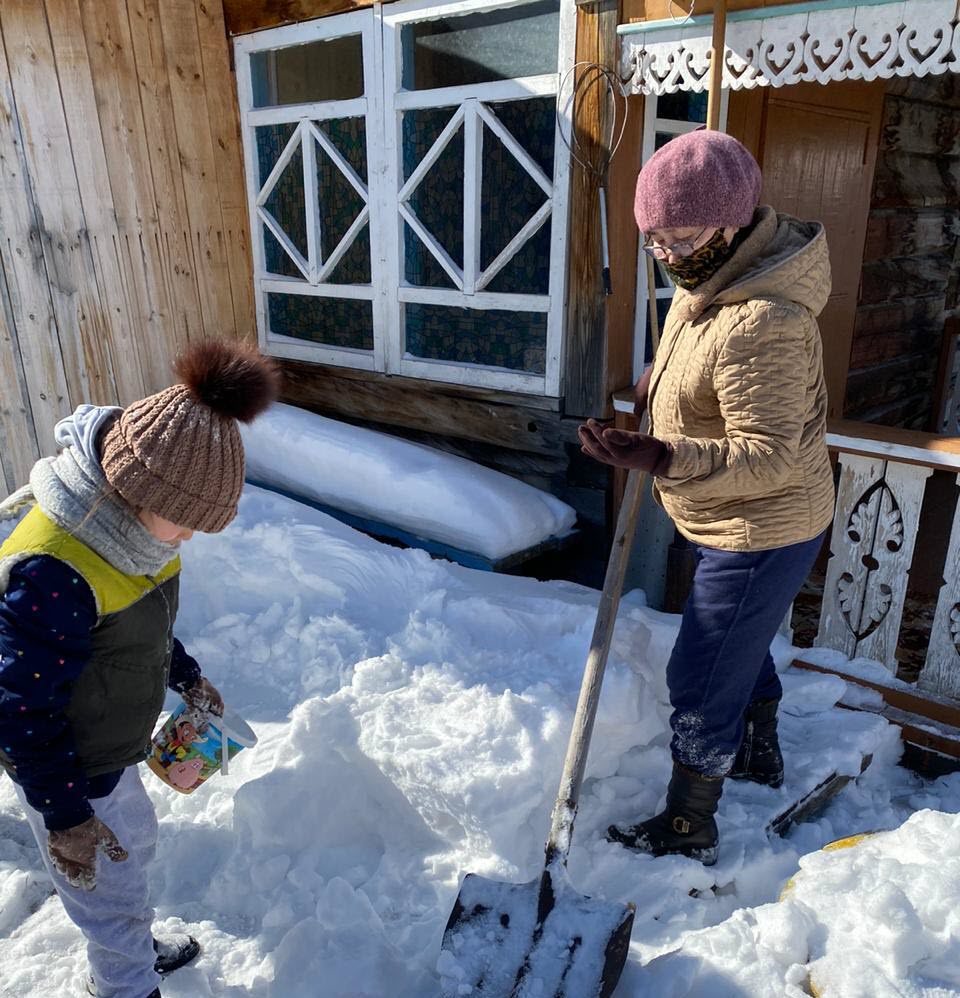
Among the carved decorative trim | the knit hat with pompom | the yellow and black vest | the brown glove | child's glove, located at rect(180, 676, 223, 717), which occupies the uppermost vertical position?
the carved decorative trim

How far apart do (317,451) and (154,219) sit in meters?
1.70

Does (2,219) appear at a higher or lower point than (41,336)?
higher

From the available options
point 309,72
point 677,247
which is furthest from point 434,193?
point 677,247

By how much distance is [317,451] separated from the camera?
4395 mm

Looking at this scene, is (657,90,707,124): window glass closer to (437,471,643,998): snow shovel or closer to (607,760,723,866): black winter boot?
(607,760,723,866): black winter boot

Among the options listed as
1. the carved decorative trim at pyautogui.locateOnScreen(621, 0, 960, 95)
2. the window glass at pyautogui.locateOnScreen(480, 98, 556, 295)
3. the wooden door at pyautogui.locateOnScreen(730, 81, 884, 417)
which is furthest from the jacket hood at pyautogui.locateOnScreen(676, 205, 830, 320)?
the wooden door at pyautogui.locateOnScreen(730, 81, 884, 417)

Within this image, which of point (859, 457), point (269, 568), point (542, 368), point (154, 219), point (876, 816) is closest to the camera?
point (876, 816)

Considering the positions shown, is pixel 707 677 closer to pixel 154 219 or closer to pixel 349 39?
pixel 349 39

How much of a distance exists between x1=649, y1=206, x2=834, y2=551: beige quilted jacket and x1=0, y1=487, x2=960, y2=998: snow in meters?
0.85

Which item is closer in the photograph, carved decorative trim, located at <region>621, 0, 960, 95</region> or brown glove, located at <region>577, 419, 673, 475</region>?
brown glove, located at <region>577, 419, 673, 475</region>

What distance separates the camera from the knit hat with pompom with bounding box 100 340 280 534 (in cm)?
162

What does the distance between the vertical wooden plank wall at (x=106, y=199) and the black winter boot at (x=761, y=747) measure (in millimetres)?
3290

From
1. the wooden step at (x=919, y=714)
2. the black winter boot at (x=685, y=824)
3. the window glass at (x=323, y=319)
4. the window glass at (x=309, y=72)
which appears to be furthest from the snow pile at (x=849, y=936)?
the window glass at (x=309, y=72)

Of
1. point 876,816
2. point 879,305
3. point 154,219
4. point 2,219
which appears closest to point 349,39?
point 154,219
